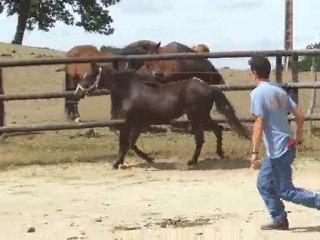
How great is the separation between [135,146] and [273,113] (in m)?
5.01

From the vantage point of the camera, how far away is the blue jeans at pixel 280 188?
7.11 meters

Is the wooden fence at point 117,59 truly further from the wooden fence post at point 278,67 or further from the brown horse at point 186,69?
the brown horse at point 186,69

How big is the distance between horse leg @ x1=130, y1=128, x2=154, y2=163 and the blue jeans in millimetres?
4667

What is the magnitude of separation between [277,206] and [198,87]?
4505 mm

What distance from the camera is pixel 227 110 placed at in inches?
459

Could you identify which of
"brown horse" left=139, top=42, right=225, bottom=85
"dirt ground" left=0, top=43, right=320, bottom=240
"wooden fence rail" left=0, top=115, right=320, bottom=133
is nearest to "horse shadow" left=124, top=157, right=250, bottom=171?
"dirt ground" left=0, top=43, right=320, bottom=240

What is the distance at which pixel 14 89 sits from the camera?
80.8 feet

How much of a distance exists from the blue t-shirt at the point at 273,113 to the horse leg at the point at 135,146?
4.78 m

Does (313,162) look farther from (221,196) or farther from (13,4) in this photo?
(13,4)

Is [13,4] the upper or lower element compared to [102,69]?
upper

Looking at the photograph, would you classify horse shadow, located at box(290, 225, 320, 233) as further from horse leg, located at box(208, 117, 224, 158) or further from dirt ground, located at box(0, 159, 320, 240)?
horse leg, located at box(208, 117, 224, 158)

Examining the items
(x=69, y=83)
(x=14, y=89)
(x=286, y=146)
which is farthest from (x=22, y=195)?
(x=14, y=89)

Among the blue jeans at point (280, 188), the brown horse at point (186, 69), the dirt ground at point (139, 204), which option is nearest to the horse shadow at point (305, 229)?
the dirt ground at point (139, 204)

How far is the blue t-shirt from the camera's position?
710 centimetres
